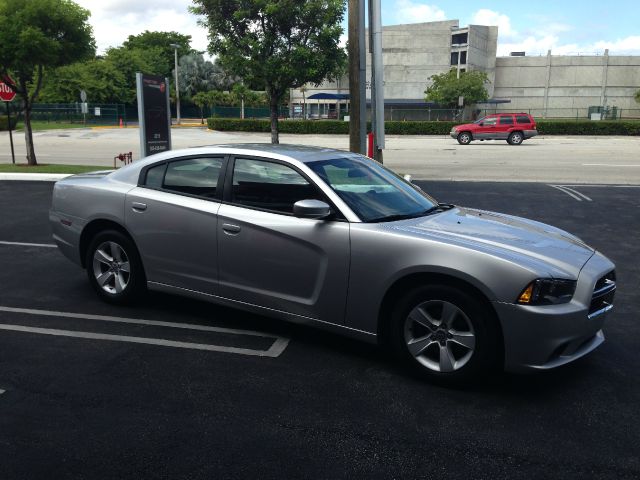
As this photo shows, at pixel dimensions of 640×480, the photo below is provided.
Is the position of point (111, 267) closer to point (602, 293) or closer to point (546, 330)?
point (546, 330)

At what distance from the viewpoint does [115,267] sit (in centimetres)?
563

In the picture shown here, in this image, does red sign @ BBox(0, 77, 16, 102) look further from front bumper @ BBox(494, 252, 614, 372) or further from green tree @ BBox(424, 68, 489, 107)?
green tree @ BBox(424, 68, 489, 107)

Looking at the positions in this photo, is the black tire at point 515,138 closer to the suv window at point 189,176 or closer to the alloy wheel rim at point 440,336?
the suv window at point 189,176

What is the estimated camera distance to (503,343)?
3801 millimetres

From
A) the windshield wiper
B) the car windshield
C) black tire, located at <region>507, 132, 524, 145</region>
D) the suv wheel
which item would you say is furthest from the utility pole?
black tire, located at <region>507, 132, 524, 145</region>

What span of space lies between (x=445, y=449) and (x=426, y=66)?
72914 millimetres

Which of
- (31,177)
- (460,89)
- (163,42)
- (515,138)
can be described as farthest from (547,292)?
(163,42)

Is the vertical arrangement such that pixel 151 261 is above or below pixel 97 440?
above

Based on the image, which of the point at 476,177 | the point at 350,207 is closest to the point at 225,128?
the point at 476,177

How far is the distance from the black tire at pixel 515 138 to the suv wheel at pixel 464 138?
2285 millimetres

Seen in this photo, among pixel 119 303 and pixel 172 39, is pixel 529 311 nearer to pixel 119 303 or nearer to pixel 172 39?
pixel 119 303

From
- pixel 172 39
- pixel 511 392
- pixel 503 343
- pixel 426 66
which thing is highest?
pixel 172 39

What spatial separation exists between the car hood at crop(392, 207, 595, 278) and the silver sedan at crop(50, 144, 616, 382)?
0.02 metres

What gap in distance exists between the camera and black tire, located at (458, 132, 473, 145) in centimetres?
3531
